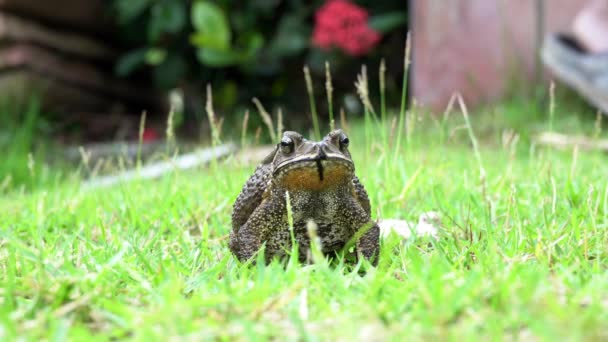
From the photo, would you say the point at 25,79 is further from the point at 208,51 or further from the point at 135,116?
the point at 208,51

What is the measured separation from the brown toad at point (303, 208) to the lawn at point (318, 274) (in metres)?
0.08

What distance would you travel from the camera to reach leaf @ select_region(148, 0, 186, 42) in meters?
7.30

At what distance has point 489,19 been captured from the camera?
21.4ft

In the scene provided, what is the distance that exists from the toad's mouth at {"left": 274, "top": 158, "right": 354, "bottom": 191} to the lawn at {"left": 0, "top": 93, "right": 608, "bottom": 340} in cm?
27

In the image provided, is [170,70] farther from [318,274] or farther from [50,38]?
[318,274]

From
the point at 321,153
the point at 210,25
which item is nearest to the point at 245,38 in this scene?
the point at 210,25

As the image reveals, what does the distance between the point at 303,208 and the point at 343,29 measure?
472 centimetres

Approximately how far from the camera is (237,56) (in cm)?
728

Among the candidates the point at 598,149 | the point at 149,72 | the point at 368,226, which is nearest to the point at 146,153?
the point at 149,72

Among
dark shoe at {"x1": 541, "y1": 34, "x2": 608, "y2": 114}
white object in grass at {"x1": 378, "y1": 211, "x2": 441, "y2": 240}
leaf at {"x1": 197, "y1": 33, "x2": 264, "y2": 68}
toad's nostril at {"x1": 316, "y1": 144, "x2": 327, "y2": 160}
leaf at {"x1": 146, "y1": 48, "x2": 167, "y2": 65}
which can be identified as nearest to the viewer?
toad's nostril at {"x1": 316, "y1": 144, "x2": 327, "y2": 160}

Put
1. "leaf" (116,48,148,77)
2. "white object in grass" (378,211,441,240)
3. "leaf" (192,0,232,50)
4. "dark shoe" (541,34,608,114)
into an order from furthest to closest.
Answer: "leaf" (116,48,148,77) → "leaf" (192,0,232,50) → "dark shoe" (541,34,608,114) → "white object in grass" (378,211,441,240)

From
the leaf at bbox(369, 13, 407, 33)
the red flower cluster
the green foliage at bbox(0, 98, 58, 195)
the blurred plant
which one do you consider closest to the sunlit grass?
the green foliage at bbox(0, 98, 58, 195)

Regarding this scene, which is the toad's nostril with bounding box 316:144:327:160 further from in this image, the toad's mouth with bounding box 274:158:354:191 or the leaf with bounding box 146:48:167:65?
the leaf with bounding box 146:48:167:65

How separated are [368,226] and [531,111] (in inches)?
158
